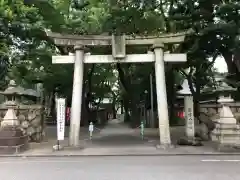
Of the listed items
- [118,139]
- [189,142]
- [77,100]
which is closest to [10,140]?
[77,100]

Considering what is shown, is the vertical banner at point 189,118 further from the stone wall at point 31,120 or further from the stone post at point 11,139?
the stone wall at point 31,120

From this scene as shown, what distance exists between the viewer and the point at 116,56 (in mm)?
15492

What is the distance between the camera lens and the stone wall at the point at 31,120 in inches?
697

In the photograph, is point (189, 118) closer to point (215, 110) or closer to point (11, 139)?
point (215, 110)

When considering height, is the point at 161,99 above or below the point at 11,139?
above

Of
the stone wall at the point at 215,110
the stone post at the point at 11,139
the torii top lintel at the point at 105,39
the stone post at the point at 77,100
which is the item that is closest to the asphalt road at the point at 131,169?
the stone post at the point at 11,139

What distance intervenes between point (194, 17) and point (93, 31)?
6.20 meters

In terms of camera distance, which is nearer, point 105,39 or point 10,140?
point 10,140

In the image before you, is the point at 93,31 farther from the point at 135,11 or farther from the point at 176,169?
the point at 176,169

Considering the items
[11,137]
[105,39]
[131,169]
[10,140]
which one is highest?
[105,39]

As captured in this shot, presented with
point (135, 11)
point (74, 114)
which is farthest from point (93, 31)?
point (74, 114)

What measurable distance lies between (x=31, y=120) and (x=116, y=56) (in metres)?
6.47

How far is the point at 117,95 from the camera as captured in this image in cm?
5531

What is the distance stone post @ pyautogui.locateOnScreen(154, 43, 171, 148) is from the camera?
15039 mm
